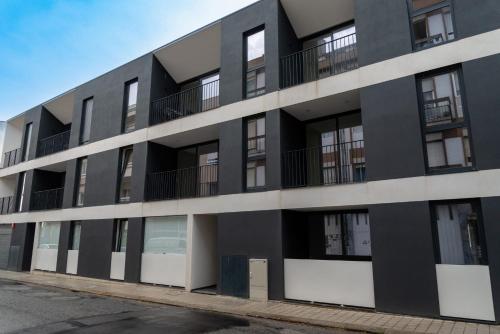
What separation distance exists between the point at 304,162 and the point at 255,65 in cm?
383

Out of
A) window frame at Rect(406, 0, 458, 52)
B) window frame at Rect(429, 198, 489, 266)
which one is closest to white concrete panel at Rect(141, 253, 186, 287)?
window frame at Rect(429, 198, 489, 266)

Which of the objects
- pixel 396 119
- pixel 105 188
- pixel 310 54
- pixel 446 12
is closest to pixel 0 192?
pixel 105 188

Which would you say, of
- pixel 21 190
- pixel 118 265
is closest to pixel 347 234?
pixel 118 265

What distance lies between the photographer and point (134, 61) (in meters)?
15.9

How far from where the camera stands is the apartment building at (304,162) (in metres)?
7.92

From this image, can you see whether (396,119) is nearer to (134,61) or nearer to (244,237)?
(244,237)

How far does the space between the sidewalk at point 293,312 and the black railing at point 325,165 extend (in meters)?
3.58

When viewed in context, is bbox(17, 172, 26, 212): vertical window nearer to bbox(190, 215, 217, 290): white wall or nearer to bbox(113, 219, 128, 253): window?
bbox(113, 219, 128, 253): window

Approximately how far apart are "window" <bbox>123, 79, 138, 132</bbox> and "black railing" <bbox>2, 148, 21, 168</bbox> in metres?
10.9

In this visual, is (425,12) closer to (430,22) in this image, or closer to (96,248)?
(430,22)

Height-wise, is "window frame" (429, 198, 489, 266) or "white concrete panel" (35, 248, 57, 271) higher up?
"window frame" (429, 198, 489, 266)

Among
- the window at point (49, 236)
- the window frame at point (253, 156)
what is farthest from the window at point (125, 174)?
the window frame at point (253, 156)

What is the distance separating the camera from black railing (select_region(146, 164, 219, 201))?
1372 cm

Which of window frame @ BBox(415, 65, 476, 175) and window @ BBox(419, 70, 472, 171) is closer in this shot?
window frame @ BBox(415, 65, 476, 175)
